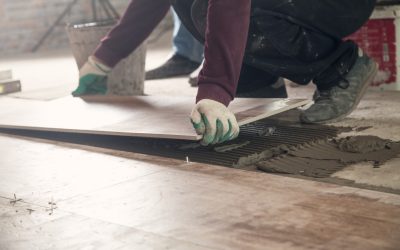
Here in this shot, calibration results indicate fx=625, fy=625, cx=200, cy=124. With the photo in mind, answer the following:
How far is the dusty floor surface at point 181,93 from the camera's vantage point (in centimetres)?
157

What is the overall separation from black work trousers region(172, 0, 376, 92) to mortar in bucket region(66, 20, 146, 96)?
769 millimetres

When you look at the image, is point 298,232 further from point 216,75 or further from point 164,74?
point 164,74

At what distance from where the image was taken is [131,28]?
8.38ft

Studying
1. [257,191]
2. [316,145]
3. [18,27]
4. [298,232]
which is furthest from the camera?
[18,27]

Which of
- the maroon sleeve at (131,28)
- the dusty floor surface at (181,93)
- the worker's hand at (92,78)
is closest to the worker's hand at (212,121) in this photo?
the dusty floor surface at (181,93)

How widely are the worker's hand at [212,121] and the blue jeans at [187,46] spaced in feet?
6.56

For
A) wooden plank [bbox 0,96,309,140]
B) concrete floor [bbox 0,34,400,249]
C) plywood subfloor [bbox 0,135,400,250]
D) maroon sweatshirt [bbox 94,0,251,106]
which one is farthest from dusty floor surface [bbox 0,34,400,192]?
maroon sweatshirt [bbox 94,0,251,106]

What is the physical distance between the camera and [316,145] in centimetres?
190

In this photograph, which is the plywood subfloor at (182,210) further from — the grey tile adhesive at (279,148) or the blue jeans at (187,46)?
the blue jeans at (187,46)

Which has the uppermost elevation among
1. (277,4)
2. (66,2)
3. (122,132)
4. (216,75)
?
(66,2)

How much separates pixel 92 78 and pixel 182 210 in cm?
149

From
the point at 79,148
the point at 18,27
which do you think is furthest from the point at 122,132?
the point at 18,27

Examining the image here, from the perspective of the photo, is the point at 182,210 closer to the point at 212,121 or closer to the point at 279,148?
the point at 212,121

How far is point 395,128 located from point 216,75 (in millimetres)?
648
